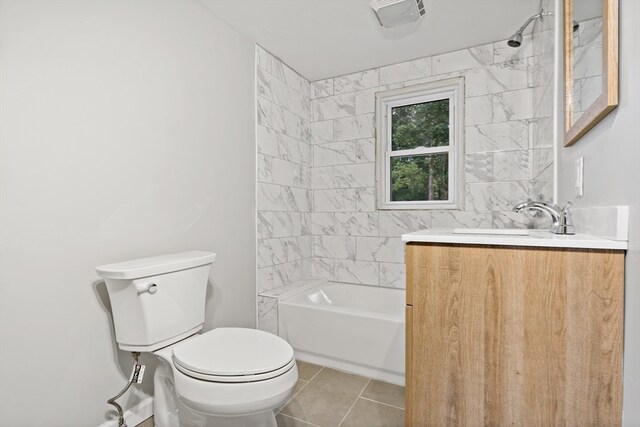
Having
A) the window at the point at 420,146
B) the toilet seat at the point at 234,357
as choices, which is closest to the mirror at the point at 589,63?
the window at the point at 420,146

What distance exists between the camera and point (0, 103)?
118 centimetres

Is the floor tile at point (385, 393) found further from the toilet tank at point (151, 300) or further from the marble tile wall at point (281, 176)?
the toilet tank at point (151, 300)

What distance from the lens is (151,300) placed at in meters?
1.39

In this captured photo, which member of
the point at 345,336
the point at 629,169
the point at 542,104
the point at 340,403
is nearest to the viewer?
the point at 629,169

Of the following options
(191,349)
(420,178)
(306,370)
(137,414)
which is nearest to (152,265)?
(191,349)

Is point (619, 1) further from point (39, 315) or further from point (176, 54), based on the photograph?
point (39, 315)

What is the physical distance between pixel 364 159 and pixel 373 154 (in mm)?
94

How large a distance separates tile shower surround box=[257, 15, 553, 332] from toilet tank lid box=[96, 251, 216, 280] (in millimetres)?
875

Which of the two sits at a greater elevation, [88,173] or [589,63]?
[589,63]

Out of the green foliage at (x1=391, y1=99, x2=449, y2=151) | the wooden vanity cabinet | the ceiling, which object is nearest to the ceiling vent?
the ceiling

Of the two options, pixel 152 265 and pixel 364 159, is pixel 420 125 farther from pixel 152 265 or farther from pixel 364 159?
pixel 152 265

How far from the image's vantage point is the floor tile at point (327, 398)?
1.72 metres

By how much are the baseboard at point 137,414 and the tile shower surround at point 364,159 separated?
A: 963 mm

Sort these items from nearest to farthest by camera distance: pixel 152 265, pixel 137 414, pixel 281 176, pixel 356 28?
pixel 152 265 < pixel 137 414 < pixel 356 28 < pixel 281 176
